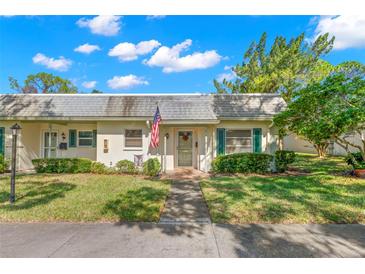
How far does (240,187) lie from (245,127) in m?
4.66

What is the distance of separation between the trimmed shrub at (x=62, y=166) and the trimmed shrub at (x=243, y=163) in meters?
6.84

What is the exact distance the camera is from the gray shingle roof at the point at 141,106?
11.0 m

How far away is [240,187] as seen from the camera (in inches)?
293

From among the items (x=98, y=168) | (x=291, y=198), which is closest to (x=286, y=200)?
(x=291, y=198)

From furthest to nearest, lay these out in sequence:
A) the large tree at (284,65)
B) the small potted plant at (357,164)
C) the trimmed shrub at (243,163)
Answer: the large tree at (284,65) < the trimmed shrub at (243,163) < the small potted plant at (357,164)

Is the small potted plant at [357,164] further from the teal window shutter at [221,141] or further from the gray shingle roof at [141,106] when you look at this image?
the teal window shutter at [221,141]

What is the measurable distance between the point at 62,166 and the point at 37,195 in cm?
449

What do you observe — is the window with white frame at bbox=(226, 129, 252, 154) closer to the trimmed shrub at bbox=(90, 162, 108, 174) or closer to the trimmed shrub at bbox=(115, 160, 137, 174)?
the trimmed shrub at bbox=(115, 160, 137, 174)

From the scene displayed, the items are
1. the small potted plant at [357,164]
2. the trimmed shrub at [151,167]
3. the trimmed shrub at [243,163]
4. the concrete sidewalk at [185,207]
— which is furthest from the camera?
the trimmed shrub at [243,163]

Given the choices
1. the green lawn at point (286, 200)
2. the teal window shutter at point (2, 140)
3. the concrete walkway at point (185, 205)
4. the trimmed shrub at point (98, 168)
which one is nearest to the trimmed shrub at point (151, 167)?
the concrete walkway at point (185, 205)

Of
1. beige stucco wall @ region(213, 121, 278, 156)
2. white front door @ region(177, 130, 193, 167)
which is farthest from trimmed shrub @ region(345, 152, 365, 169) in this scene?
white front door @ region(177, 130, 193, 167)

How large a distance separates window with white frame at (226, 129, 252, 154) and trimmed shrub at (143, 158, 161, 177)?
3906 mm

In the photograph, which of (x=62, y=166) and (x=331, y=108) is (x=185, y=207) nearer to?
(x=331, y=108)

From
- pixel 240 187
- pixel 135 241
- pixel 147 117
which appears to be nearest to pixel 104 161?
pixel 147 117
